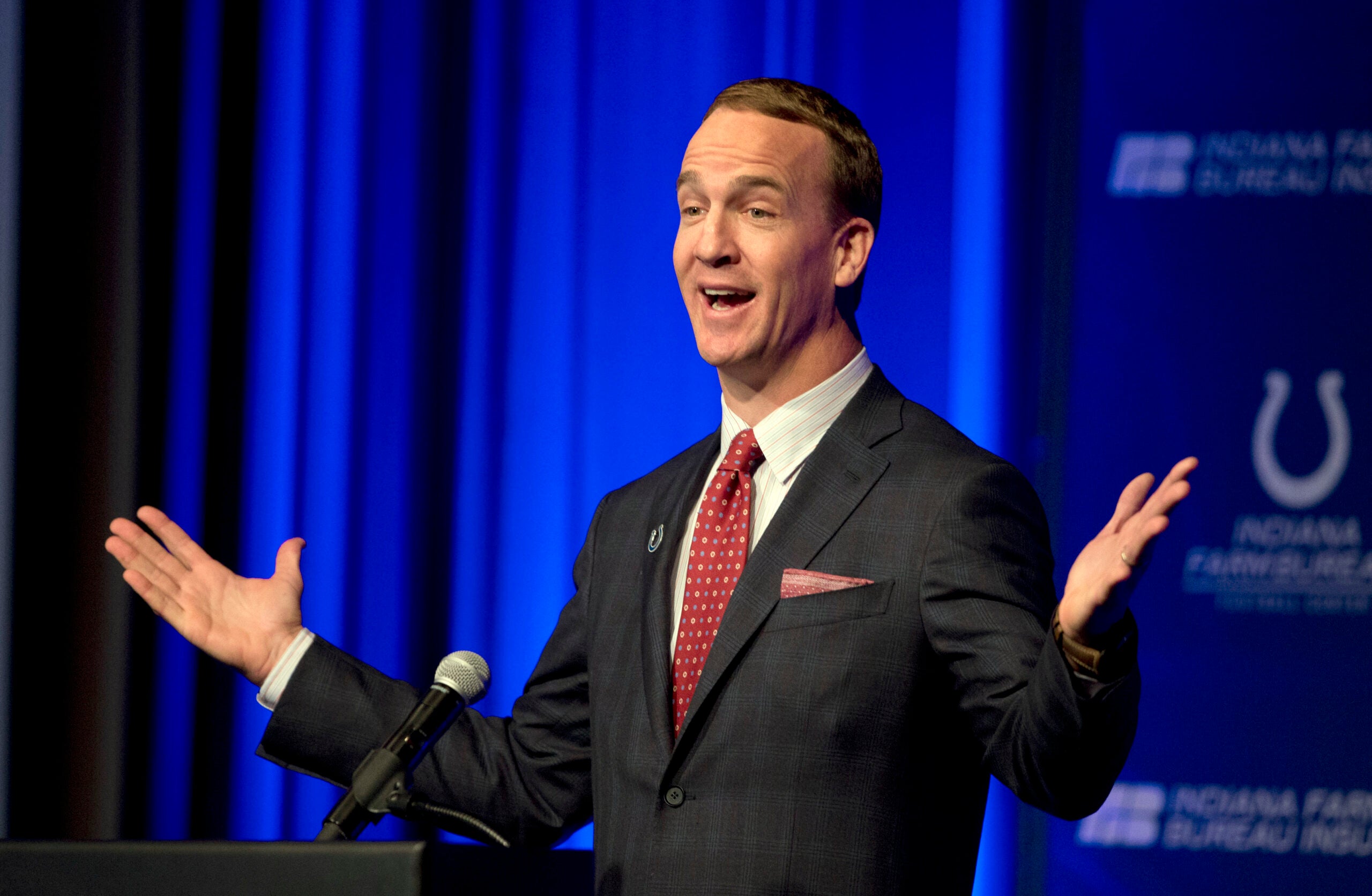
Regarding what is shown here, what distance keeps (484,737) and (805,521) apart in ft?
1.95

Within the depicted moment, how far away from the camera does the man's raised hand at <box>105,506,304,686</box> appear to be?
5.84 feet

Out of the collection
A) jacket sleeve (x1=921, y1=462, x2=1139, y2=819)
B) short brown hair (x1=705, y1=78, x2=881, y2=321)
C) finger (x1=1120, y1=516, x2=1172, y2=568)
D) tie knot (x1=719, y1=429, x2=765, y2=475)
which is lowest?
jacket sleeve (x1=921, y1=462, x2=1139, y2=819)

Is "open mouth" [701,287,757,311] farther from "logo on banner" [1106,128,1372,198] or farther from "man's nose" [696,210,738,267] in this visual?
"logo on banner" [1106,128,1372,198]

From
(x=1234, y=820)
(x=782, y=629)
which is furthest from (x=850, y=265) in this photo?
(x=1234, y=820)

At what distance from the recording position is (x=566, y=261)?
3.09m

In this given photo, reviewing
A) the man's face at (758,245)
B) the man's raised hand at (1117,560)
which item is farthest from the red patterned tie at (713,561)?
the man's raised hand at (1117,560)

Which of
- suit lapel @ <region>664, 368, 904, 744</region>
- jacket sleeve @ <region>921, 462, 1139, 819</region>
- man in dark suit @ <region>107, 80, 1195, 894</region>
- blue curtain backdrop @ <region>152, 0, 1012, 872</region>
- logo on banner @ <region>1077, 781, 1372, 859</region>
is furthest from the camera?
blue curtain backdrop @ <region>152, 0, 1012, 872</region>

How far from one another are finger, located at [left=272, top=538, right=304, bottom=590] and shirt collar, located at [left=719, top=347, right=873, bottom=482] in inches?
23.6

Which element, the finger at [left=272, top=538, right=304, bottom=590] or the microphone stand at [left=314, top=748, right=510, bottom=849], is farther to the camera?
the finger at [left=272, top=538, right=304, bottom=590]

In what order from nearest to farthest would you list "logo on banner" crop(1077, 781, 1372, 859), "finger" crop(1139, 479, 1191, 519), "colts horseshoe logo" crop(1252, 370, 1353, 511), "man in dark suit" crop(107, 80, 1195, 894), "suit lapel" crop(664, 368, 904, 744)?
"finger" crop(1139, 479, 1191, 519) < "man in dark suit" crop(107, 80, 1195, 894) < "suit lapel" crop(664, 368, 904, 744) < "logo on banner" crop(1077, 781, 1372, 859) < "colts horseshoe logo" crop(1252, 370, 1353, 511)

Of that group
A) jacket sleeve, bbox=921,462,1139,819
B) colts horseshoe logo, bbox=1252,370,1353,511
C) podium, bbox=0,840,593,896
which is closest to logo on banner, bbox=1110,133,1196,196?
colts horseshoe logo, bbox=1252,370,1353,511

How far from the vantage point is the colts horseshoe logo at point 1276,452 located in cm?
284

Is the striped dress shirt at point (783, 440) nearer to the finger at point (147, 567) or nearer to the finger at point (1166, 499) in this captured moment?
the finger at point (1166, 499)

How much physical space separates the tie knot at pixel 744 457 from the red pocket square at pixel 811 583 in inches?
8.2
